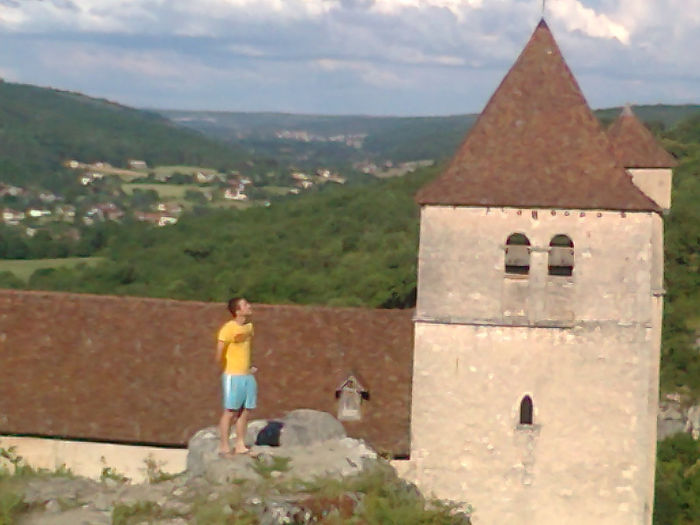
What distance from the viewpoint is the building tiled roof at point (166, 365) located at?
67.6ft

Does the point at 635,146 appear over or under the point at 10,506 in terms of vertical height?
over

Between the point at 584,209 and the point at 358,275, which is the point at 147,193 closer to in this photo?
the point at 358,275

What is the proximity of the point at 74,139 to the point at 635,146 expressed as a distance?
443 ft

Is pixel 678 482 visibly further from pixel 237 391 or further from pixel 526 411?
pixel 237 391

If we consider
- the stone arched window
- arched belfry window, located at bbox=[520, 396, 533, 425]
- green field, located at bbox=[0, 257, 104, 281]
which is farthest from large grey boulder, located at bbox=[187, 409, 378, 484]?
green field, located at bbox=[0, 257, 104, 281]

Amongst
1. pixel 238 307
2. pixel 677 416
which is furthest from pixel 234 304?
pixel 677 416

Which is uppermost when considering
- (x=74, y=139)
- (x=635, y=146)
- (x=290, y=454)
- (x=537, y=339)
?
(x=74, y=139)

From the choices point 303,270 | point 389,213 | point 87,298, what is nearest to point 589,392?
point 87,298

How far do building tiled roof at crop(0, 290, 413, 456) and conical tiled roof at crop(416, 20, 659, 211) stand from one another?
10.7ft

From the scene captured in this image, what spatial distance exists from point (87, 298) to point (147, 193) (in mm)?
96931

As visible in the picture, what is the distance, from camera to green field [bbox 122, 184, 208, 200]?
4683 inches

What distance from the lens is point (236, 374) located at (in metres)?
15.6

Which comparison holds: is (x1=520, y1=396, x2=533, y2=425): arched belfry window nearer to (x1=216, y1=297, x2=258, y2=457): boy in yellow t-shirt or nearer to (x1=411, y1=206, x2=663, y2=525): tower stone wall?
(x1=411, y1=206, x2=663, y2=525): tower stone wall

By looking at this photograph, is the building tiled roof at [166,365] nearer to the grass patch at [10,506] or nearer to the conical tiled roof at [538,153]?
the conical tiled roof at [538,153]
